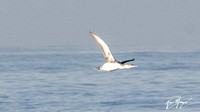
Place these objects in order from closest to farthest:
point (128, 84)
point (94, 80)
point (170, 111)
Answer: point (170, 111) < point (128, 84) < point (94, 80)

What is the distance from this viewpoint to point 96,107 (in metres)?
30.4

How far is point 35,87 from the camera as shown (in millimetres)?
40906

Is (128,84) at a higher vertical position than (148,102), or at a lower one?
higher

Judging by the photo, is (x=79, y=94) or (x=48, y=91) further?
(x=48, y=91)

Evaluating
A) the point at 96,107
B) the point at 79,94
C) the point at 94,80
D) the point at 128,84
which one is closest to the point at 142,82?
the point at 128,84

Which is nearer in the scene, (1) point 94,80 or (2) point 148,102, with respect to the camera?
(2) point 148,102

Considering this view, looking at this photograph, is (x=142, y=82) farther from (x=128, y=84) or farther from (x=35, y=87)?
(x=35, y=87)

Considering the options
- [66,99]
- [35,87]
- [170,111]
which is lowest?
[170,111]

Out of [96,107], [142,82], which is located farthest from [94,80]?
→ [96,107]

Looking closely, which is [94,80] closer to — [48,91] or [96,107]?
[48,91]

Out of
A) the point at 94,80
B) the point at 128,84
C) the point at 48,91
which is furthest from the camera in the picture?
the point at 94,80

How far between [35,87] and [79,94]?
637 cm

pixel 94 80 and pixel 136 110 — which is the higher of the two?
pixel 94 80

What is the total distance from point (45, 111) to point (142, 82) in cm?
1587
